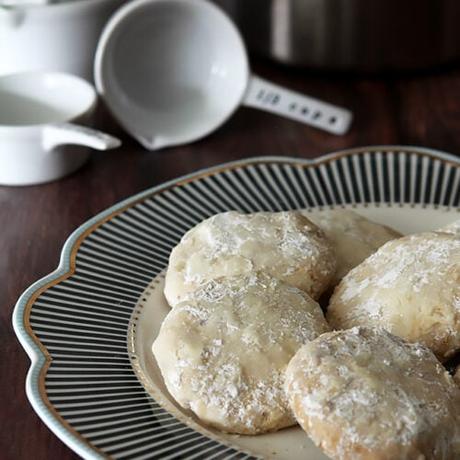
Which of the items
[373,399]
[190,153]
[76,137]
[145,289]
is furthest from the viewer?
[190,153]

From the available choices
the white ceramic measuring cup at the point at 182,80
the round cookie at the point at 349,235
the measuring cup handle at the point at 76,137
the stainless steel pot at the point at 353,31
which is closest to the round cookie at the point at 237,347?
the round cookie at the point at 349,235

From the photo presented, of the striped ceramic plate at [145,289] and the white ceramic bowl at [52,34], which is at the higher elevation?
the white ceramic bowl at [52,34]

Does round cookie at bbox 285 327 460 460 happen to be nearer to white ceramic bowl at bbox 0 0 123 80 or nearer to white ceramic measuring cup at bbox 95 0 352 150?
white ceramic measuring cup at bbox 95 0 352 150

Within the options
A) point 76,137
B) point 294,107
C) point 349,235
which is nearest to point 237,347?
point 349,235

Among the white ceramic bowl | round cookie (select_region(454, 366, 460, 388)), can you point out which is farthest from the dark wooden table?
round cookie (select_region(454, 366, 460, 388))

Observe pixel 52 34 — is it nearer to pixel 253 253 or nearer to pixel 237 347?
pixel 253 253

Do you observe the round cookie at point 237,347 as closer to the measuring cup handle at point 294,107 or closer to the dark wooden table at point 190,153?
the dark wooden table at point 190,153
